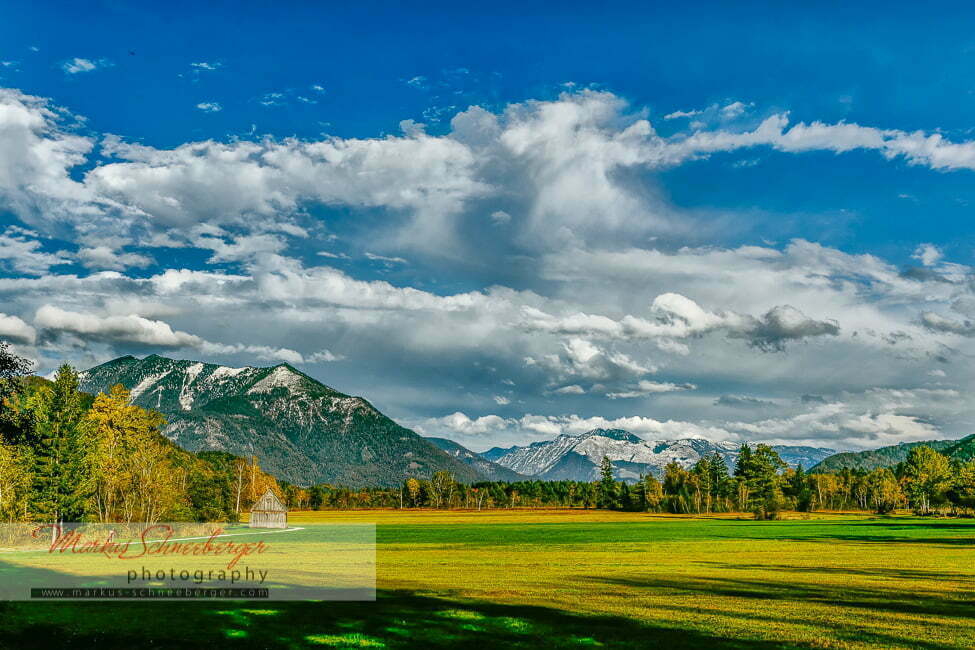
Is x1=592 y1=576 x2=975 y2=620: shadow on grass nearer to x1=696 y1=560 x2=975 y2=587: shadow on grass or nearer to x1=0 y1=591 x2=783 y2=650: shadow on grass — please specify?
x1=696 y1=560 x2=975 y2=587: shadow on grass

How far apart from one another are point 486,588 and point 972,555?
158ft

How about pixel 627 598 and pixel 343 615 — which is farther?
pixel 627 598

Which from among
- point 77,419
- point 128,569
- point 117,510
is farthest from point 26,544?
point 128,569

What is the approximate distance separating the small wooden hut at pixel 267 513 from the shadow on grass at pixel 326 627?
92887 mm

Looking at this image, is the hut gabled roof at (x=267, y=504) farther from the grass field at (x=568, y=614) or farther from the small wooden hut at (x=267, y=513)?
the grass field at (x=568, y=614)

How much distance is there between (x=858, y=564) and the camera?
49094 millimetres

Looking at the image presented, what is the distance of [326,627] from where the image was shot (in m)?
20.6

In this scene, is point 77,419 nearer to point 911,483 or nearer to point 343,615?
point 343,615

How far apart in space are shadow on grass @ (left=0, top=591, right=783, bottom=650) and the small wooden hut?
9289 cm

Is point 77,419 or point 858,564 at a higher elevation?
point 77,419

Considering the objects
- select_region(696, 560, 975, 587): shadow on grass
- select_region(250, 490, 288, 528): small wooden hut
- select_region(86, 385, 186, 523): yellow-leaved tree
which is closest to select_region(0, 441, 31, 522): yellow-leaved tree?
select_region(86, 385, 186, 523): yellow-leaved tree

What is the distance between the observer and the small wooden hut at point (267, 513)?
11244 cm

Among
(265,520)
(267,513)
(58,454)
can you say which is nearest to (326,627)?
(58,454)

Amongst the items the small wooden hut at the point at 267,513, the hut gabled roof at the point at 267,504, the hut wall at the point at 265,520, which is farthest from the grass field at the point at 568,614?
the hut gabled roof at the point at 267,504
